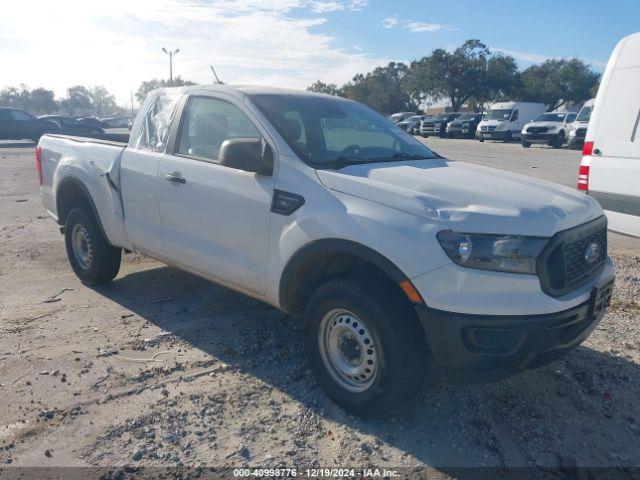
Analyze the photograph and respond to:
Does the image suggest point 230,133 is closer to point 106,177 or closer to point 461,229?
point 106,177

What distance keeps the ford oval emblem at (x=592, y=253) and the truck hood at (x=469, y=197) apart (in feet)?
0.52

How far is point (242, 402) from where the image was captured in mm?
3443

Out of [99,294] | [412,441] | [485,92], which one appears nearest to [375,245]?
[412,441]

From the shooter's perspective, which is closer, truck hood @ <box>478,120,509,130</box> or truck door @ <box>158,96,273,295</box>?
truck door @ <box>158,96,273,295</box>

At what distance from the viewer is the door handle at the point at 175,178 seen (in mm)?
4160

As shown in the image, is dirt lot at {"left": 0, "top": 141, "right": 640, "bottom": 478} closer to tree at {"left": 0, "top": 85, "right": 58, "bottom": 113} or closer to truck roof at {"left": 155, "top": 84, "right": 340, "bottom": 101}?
truck roof at {"left": 155, "top": 84, "right": 340, "bottom": 101}

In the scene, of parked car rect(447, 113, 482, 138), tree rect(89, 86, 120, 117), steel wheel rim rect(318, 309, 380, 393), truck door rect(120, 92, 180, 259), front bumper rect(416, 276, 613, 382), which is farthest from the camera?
tree rect(89, 86, 120, 117)

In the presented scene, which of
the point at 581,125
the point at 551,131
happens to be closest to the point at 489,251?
the point at 581,125

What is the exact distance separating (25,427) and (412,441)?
2.20 m

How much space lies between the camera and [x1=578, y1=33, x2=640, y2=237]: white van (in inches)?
219

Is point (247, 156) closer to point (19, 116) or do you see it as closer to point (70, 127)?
point (19, 116)

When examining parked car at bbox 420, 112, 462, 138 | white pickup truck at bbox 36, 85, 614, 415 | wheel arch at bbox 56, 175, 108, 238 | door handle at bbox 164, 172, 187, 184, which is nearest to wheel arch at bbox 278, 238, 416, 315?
white pickup truck at bbox 36, 85, 614, 415

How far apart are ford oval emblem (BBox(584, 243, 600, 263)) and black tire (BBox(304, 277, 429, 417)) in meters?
1.06

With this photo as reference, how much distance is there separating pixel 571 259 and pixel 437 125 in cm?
3882
